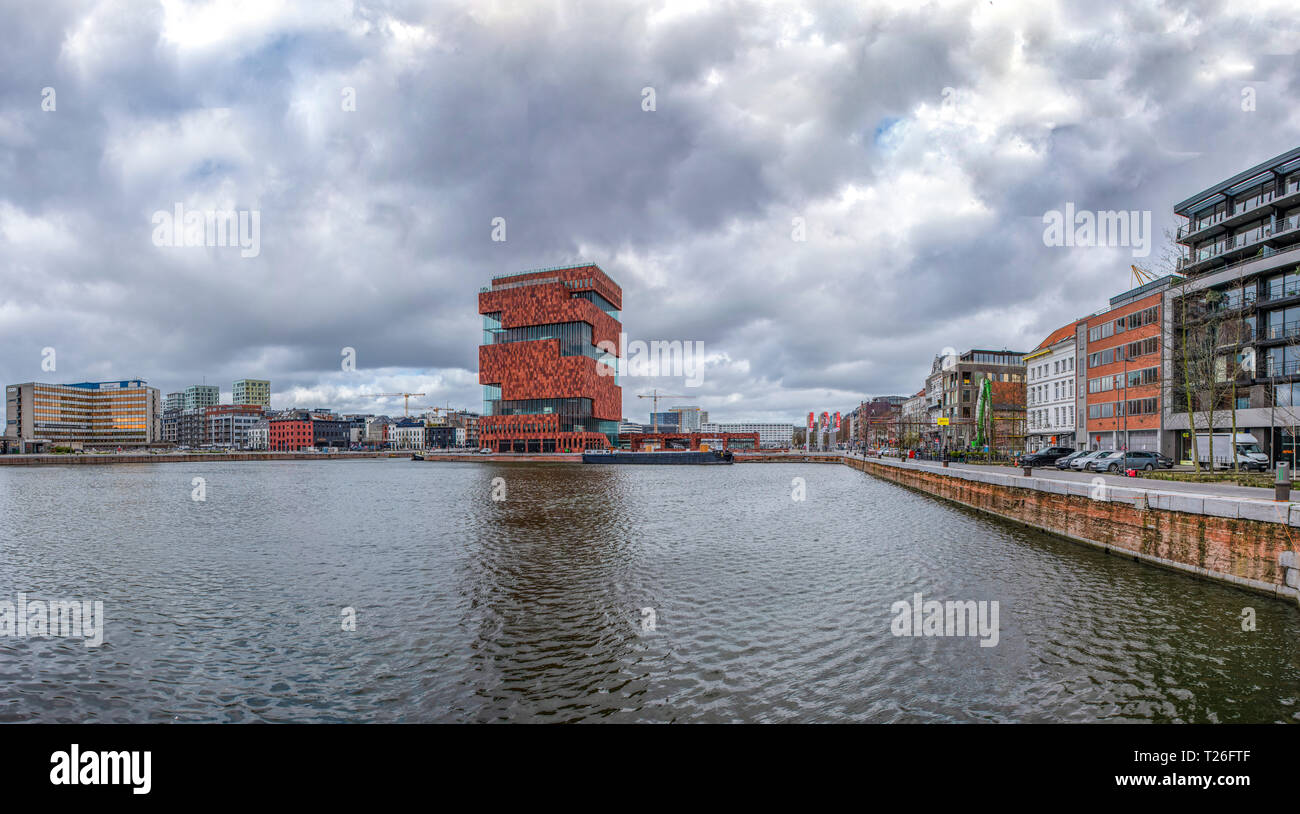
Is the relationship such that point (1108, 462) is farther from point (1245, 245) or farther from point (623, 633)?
point (623, 633)

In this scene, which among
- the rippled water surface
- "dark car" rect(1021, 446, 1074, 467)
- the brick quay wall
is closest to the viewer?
the rippled water surface

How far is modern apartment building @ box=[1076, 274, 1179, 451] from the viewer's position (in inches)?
2330

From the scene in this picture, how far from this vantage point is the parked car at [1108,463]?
40781 mm

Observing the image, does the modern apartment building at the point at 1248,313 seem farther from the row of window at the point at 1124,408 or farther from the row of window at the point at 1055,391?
the row of window at the point at 1055,391

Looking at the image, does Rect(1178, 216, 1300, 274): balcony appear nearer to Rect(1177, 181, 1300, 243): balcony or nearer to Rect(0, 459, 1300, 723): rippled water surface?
Rect(1177, 181, 1300, 243): balcony

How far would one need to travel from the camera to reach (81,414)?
186 metres

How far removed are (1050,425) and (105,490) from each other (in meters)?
104

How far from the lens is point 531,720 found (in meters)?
8.74

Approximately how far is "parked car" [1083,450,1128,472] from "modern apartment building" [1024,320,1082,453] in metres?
36.9

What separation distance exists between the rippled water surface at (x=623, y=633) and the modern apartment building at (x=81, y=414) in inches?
8101

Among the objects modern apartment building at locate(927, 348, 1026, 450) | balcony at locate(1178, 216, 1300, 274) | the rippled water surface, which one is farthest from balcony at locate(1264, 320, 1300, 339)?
modern apartment building at locate(927, 348, 1026, 450)

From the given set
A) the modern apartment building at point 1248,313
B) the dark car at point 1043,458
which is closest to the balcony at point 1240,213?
the modern apartment building at point 1248,313
